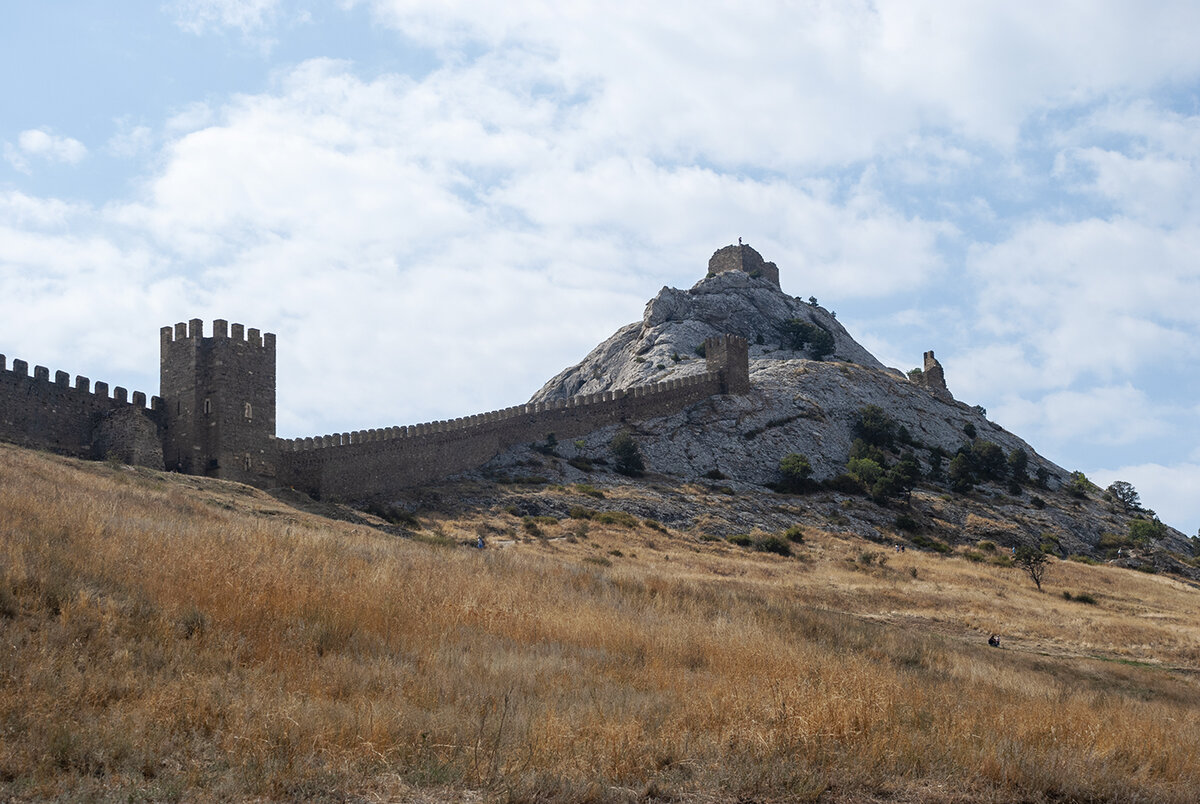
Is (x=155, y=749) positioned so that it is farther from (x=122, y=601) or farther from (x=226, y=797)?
(x=122, y=601)

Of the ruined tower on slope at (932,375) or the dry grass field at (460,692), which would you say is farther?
the ruined tower on slope at (932,375)

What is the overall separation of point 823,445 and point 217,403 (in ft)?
111

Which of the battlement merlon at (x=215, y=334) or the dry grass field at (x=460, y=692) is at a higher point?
the battlement merlon at (x=215, y=334)

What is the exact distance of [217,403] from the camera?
34.6 meters

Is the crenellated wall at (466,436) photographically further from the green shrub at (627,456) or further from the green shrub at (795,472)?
the green shrub at (795,472)

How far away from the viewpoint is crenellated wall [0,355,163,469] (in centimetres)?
3162

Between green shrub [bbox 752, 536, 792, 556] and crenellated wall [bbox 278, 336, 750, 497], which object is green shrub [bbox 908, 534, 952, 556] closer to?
green shrub [bbox 752, 536, 792, 556]

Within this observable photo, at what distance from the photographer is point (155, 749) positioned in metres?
6.14

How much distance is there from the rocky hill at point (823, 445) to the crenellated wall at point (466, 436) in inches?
41.0

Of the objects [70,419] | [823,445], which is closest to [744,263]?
[823,445]

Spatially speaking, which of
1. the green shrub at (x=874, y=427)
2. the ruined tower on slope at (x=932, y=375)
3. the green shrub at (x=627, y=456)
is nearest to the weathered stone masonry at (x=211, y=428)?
the green shrub at (x=627, y=456)

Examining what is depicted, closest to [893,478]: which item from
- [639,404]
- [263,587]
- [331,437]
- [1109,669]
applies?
[639,404]

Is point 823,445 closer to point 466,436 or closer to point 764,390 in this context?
point 764,390

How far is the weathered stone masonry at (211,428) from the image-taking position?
1275 inches
